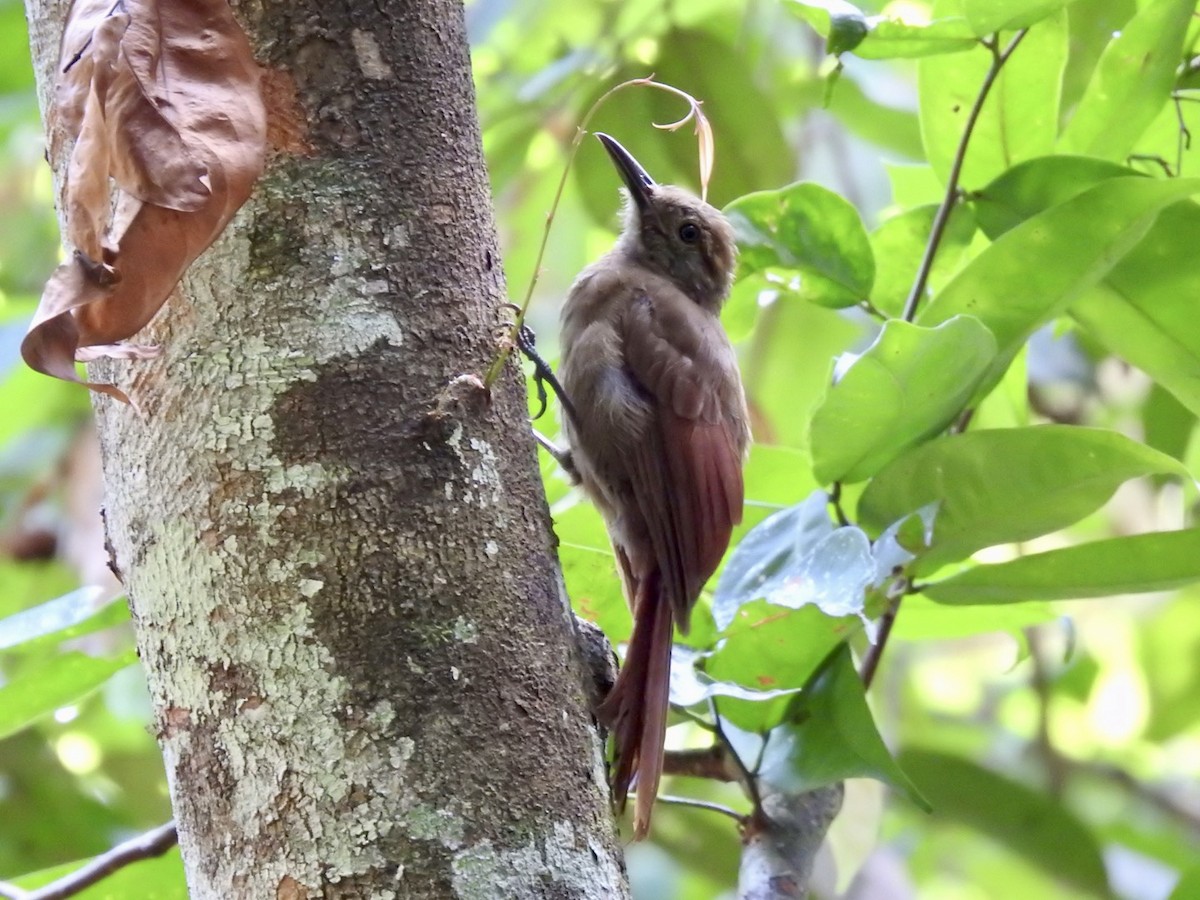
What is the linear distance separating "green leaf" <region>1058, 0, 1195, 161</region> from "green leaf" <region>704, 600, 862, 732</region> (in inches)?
31.3

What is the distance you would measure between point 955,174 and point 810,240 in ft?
0.72

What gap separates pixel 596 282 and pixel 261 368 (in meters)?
1.38

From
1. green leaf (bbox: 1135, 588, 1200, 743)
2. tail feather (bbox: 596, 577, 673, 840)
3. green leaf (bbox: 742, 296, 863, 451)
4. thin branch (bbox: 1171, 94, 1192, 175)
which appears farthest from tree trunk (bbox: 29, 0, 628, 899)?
green leaf (bbox: 1135, 588, 1200, 743)

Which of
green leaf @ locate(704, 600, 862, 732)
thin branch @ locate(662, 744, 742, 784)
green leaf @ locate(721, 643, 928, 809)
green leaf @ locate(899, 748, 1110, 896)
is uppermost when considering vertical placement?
green leaf @ locate(704, 600, 862, 732)

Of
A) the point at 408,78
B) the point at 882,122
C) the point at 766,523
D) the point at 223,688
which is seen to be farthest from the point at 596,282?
the point at 223,688

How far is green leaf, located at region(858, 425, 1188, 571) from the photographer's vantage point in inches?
63.6

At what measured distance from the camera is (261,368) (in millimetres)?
1226

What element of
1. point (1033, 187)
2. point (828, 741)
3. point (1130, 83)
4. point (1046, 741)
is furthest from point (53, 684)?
point (1046, 741)

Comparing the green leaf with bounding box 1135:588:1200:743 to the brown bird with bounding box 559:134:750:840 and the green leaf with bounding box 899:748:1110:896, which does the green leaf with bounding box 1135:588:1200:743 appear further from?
the brown bird with bounding box 559:134:750:840

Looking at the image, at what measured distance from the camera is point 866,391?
163 cm

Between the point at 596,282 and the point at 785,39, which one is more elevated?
the point at 785,39

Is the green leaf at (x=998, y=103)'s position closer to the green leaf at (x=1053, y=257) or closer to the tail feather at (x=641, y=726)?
the green leaf at (x=1053, y=257)

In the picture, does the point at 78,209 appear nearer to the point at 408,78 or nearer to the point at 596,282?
the point at 408,78

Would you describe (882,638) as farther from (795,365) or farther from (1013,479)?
(795,365)
